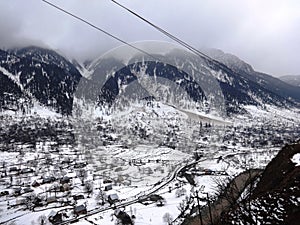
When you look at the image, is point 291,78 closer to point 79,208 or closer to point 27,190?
point 27,190

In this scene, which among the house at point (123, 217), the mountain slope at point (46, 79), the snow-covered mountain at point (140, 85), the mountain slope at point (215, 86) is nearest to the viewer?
the house at point (123, 217)

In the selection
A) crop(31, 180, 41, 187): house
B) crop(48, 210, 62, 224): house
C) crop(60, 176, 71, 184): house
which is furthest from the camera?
crop(60, 176, 71, 184): house

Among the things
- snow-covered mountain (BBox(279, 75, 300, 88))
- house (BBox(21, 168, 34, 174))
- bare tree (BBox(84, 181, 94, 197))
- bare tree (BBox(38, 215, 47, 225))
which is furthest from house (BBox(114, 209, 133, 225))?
snow-covered mountain (BBox(279, 75, 300, 88))

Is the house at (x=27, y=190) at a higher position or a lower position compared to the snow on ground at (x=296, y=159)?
lower

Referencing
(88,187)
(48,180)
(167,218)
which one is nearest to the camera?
(167,218)

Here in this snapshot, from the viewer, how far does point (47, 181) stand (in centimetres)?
1748

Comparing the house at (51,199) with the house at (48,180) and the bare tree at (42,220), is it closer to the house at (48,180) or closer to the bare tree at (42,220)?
the bare tree at (42,220)

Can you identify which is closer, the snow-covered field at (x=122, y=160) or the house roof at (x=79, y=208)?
the house roof at (x=79, y=208)

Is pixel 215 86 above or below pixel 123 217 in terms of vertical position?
above

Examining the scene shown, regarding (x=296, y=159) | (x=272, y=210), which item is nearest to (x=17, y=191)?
(x=296, y=159)

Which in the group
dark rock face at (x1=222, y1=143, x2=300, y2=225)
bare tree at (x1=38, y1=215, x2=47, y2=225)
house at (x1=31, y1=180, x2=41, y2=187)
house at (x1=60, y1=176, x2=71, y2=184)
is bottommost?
bare tree at (x1=38, y1=215, x2=47, y2=225)

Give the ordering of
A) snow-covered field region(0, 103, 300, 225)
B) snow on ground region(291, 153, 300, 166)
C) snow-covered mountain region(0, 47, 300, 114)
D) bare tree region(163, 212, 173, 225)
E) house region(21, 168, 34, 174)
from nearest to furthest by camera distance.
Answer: snow on ground region(291, 153, 300, 166)
bare tree region(163, 212, 173, 225)
snow-covered field region(0, 103, 300, 225)
house region(21, 168, 34, 174)
snow-covered mountain region(0, 47, 300, 114)

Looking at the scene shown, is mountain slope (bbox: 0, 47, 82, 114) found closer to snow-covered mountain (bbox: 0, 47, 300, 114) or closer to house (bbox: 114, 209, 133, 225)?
snow-covered mountain (bbox: 0, 47, 300, 114)

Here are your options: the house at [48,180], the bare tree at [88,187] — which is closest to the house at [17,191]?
the house at [48,180]
